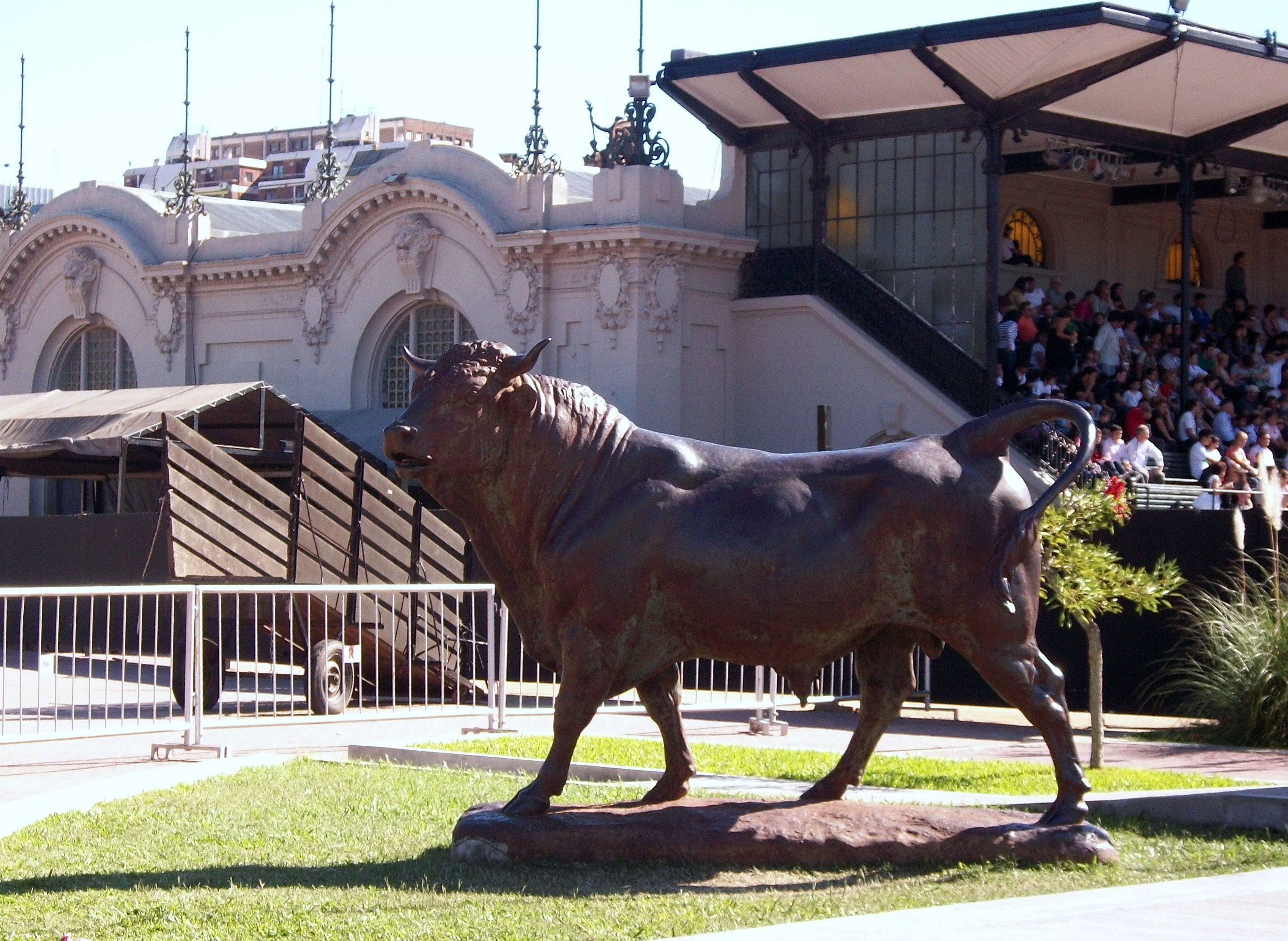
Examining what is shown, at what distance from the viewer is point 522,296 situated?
1095 inches

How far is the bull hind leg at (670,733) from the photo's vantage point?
8.47 meters

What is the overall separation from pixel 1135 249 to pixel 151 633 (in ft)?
61.0

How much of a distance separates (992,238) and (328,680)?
1266 cm

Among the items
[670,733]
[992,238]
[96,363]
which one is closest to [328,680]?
[670,733]

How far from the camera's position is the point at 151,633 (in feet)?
74.3

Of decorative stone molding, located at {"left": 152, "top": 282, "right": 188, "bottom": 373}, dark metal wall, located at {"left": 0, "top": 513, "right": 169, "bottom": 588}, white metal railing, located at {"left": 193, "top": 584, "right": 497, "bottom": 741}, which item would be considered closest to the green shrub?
white metal railing, located at {"left": 193, "top": 584, "right": 497, "bottom": 741}

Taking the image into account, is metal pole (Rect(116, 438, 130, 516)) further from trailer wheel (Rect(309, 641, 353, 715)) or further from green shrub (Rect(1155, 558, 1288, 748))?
green shrub (Rect(1155, 558, 1288, 748))

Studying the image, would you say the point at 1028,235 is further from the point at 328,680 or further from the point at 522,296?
the point at 328,680

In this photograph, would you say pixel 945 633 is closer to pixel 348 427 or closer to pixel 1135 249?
pixel 348 427

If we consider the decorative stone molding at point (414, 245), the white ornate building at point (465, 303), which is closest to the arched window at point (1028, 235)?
the white ornate building at point (465, 303)

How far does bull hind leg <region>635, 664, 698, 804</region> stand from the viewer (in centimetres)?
847

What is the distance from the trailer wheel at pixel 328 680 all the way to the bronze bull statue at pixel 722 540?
853 centimetres

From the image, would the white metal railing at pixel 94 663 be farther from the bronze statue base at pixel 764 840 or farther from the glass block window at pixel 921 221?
the glass block window at pixel 921 221

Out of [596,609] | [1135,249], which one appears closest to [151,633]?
[596,609]
